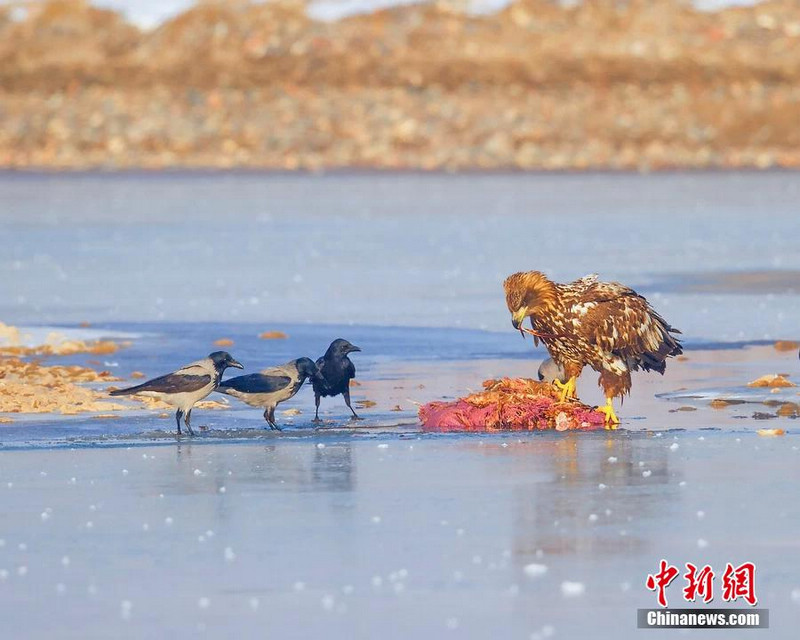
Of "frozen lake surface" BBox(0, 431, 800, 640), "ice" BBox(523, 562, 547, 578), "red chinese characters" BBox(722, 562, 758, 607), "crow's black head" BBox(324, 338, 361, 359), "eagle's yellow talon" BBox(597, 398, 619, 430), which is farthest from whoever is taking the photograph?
"crow's black head" BBox(324, 338, 361, 359)

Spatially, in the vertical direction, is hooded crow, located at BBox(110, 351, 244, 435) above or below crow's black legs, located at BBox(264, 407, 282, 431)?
above

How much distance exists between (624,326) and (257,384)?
248cm

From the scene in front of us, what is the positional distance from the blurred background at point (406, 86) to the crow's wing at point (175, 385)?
4229 cm

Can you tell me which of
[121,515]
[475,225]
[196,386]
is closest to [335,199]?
[475,225]

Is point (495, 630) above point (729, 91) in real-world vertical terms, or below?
below

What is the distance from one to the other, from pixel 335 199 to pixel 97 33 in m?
44.2

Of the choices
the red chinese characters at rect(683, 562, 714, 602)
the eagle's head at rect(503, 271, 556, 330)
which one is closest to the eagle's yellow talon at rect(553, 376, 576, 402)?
the eagle's head at rect(503, 271, 556, 330)

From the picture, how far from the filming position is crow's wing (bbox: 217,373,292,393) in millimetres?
13039

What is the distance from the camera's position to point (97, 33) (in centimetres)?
8325

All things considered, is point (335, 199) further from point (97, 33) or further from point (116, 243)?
point (97, 33)

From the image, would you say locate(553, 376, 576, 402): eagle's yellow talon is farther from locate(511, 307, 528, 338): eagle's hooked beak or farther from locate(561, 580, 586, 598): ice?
locate(561, 580, 586, 598): ice

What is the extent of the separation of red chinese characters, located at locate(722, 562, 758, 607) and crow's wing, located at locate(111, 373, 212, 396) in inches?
197

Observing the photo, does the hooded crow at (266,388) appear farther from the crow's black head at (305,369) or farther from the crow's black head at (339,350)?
the crow's black head at (339,350)
